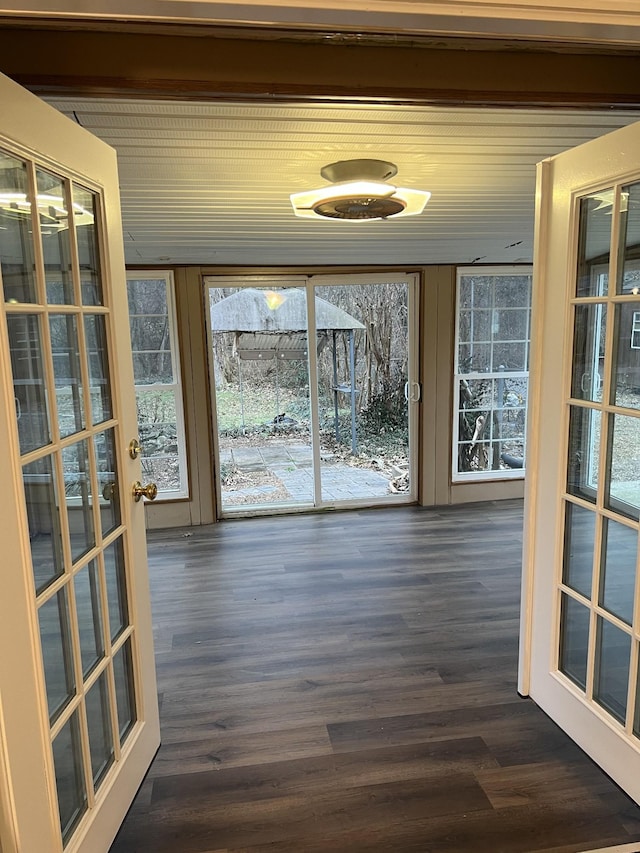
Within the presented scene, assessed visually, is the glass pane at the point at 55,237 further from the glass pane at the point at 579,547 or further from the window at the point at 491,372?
the window at the point at 491,372

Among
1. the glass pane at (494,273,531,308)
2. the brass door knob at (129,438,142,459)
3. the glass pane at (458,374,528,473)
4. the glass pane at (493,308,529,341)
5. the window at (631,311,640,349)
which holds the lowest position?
the glass pane at (458,374,528,473)

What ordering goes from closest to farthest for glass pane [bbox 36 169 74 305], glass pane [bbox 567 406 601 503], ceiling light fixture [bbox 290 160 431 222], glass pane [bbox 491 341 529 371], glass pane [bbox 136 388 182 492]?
glass pane [bbox 36 169 74 305] → glass pane [bbox 567 406 601 503] → ceiling light fixture [bbox 290 160 431 222] → glass pane [bbox 136 388 182 492] → glass pane [bbox 491 341 529 371]

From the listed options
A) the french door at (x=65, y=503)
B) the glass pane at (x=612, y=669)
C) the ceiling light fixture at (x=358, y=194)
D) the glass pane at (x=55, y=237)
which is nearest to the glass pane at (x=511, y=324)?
the ceiling light fixture at (x=358, y=194)

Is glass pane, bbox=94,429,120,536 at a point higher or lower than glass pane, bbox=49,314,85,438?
lower

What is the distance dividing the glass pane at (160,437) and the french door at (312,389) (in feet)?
1.18

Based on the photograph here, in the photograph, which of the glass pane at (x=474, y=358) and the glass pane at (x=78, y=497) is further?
the glass pane at (x=474, y=358)

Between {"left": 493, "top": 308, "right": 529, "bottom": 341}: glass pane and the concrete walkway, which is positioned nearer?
{"left": 493, "top": 308, "right": 529, "bottom": 341}: glass pane

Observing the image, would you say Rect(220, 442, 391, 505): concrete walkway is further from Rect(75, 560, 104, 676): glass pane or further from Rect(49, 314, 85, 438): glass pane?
Rect(49, 314, 85, 438): glass pane

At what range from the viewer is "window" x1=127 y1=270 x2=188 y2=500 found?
4379 millimetres

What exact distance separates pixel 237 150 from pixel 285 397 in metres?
3.59

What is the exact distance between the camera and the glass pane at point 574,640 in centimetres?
196

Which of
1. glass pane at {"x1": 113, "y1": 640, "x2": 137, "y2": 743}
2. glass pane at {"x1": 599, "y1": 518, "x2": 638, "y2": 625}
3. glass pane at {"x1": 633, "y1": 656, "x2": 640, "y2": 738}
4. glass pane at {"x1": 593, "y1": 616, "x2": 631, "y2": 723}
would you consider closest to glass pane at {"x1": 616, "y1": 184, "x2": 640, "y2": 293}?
glass pane at {"x1": 599, "y1": 518, "x2": 638, "y2": 625}

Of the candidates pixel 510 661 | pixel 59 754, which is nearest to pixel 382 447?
pixel 510 661

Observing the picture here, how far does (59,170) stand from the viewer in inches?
54.0
